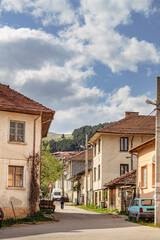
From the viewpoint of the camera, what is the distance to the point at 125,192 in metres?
35.6

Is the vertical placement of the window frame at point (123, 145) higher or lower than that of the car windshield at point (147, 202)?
higher

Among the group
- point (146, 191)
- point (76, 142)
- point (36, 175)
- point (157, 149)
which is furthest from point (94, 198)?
point (76, 142)

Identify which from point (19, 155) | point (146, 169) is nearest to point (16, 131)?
point (19, 155)

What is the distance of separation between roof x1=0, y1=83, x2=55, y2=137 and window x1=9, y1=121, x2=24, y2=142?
2.94ft

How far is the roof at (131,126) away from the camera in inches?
1907

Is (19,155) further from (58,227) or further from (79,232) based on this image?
(79,232)

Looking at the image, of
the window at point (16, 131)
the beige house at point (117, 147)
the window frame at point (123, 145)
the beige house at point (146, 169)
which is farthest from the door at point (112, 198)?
the window at point (16, 131)

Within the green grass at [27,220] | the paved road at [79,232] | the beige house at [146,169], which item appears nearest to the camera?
the paved road at [79,232]

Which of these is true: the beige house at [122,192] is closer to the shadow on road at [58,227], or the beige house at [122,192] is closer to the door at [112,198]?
the door at [112,198]

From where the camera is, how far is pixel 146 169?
30.2m

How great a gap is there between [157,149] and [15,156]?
938 cm

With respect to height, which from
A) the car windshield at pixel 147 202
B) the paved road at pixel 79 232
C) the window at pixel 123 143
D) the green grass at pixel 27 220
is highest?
the window at pixel 123 143

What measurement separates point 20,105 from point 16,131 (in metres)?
1.71

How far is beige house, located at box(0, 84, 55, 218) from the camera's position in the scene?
85.1ft
